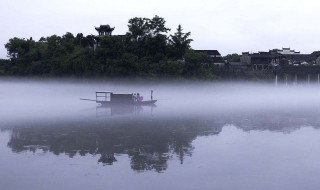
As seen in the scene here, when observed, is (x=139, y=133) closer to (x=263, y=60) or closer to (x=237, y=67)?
(x=237, y=67)

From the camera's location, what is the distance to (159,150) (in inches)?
581

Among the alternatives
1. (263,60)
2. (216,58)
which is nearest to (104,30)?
(216,58)

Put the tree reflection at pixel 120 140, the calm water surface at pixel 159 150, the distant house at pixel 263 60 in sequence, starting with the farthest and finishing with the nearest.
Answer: the distant house at pixel 263 60 → the tree reflection at pixel 120 140 → the calm water surface at pixel 159 150

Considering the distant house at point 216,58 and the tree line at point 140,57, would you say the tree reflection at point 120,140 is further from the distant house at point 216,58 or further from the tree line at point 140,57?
the distant house at point 216,58

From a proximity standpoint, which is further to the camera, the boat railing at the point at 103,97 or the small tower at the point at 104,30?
the small tower at the point at 104,30

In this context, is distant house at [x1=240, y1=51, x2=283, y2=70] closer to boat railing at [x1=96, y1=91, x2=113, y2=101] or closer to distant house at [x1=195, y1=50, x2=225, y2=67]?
distant house at [x1=195, y1=50, x2=225, y2=67]

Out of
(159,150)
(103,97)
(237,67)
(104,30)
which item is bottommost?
(159,150)

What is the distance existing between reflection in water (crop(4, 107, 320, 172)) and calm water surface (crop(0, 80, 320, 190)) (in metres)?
0.04

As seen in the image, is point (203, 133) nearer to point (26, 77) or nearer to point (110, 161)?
point (110, 161)

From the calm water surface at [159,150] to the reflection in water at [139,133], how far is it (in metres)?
0.04

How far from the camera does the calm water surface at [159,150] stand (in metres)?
11.0

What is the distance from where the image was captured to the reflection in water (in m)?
14.2

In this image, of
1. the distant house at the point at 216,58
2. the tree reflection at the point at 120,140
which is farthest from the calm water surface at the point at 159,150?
the distant house at the point at 216,58

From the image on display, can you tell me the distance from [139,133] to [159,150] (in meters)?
3.92
